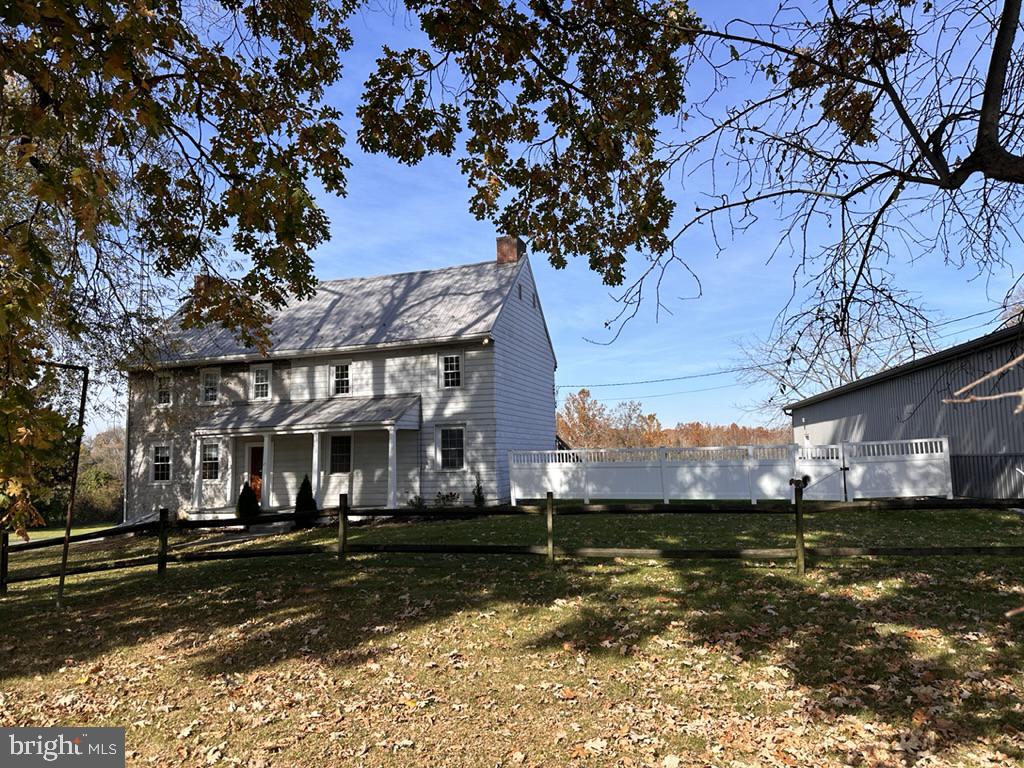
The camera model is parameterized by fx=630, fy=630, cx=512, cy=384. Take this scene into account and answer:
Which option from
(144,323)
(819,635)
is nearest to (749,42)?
(819,635)

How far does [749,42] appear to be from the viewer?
18.9 ft

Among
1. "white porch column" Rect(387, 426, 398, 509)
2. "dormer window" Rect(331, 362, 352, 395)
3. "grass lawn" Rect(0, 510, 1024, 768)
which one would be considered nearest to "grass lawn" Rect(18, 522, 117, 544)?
"dormer window" Rect(331, 362, 352, 395)

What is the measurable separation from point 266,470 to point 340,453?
261cm

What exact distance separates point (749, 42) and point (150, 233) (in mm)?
8173

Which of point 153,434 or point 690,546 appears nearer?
point 690,546

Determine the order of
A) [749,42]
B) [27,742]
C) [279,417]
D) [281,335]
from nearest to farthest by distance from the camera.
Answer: [27,742] → [749,42] → [279,417] → [281,335]

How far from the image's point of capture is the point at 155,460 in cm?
2481

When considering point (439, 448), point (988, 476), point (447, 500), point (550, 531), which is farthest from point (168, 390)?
point (988, 476)

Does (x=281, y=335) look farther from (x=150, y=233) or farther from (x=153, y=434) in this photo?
(x=150, y=233)

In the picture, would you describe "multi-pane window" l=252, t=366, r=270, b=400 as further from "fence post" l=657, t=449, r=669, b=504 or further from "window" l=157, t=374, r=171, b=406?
"fence post" l=657, t=449, r=669, b=504

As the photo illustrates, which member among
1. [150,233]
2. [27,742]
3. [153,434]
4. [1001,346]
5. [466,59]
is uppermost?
[466,59]

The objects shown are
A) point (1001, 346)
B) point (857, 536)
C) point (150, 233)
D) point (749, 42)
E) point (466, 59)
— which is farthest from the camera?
point (1001, 346)

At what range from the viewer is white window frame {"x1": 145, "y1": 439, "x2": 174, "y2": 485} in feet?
80.3

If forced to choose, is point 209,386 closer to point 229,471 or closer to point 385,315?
point 229,471
